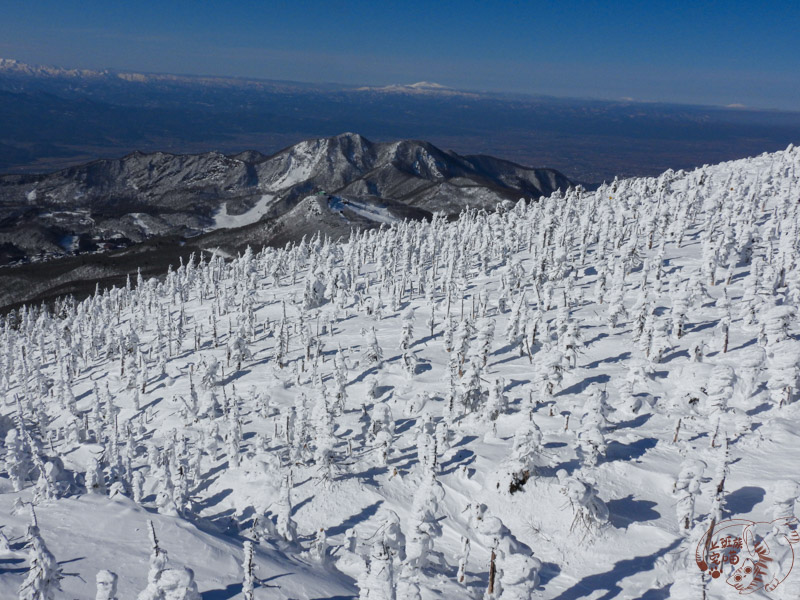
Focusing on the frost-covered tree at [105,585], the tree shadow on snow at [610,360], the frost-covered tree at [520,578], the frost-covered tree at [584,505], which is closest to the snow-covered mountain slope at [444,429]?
the frost-covered tree at [520,578]

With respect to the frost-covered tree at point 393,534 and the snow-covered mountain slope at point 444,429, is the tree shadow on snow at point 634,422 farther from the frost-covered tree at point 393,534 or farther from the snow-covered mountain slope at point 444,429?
the frost-covered tree at point 393,534

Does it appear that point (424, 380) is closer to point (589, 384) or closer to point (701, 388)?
point (589, 384)

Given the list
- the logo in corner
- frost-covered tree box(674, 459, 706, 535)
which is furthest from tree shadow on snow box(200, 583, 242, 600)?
frost-covered tree box(674, 459, 706, 535)

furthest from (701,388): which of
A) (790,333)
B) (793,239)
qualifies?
(793,239)

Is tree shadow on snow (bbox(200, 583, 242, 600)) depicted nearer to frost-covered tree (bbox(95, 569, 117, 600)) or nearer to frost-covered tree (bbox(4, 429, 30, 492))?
frost-covered tree (bbox(95, 569, 117, 600))

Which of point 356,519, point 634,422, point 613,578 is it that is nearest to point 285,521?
point 356,519
